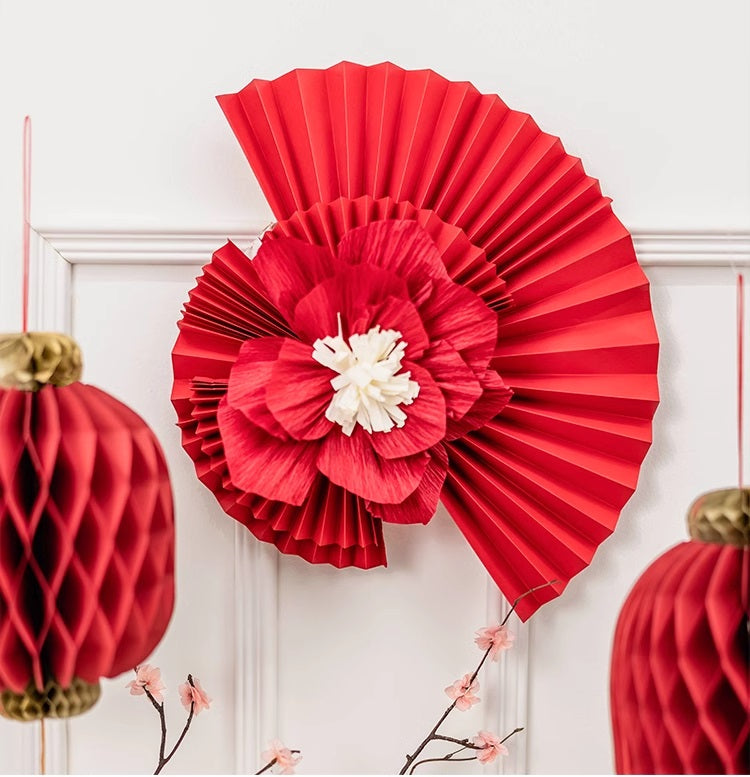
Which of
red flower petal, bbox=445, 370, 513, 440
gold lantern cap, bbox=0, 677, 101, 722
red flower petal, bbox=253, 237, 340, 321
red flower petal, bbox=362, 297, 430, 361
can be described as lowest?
gold lantern cap, bbox=0, 677, 101, 722

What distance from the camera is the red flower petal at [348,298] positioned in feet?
2.80

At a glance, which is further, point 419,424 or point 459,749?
point 459,749

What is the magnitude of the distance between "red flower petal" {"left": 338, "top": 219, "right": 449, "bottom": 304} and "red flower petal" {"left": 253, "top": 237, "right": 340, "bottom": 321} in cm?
2

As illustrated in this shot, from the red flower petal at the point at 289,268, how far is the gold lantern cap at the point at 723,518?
0.42 m

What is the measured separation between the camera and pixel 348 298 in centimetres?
86

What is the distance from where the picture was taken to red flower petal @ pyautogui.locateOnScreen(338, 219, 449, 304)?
856 millimetres

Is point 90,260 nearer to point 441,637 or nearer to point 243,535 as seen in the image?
point 243,535

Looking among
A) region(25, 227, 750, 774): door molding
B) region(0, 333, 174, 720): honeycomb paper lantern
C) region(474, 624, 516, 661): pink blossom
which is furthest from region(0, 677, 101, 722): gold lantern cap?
region(474, 624, 516, 661): pink blossom

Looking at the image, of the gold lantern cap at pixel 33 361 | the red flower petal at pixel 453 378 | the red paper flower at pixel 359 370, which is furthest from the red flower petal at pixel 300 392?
the gold lantern cap at pixel 33 361

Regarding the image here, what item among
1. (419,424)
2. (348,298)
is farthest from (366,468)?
(348,298)

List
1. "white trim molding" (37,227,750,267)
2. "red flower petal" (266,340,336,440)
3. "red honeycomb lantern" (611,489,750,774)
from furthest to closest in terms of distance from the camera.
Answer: "white trim molding" (37,227,750,267) → "red flower petal" (266,340,336,440) → "red honeycomb lantern" (611,489,750,774)

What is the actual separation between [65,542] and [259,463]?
0.26 metres

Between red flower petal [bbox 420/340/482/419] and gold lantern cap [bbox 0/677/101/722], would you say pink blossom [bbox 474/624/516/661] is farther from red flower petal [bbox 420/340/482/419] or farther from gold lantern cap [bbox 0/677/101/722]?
gold lantern cap [bbox 0/677/101/722]

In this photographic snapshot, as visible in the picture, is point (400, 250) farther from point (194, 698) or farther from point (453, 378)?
point (194, 698)
